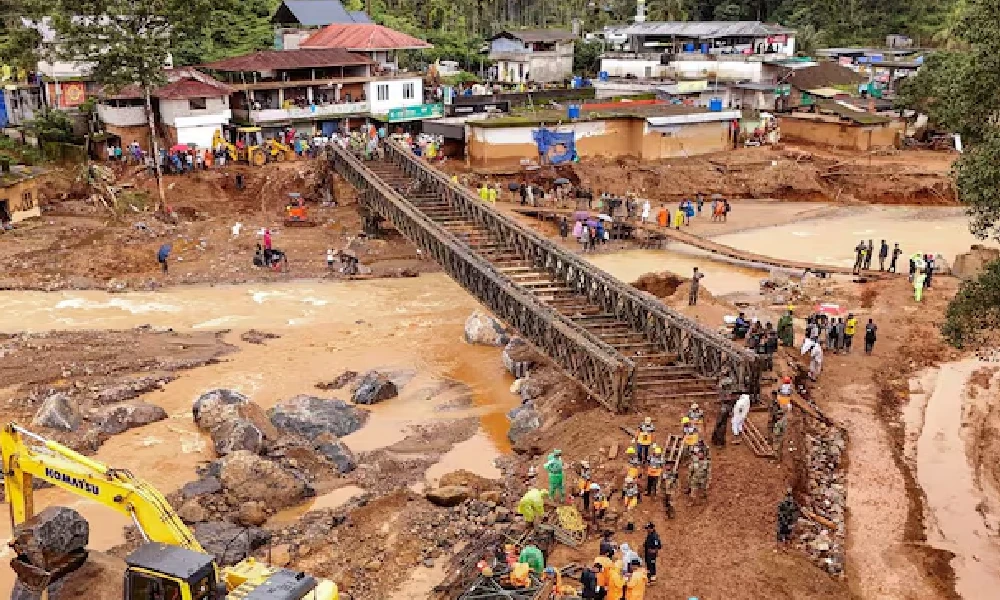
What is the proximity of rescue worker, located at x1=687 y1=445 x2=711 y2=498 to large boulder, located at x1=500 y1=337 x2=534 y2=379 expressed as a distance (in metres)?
9.03

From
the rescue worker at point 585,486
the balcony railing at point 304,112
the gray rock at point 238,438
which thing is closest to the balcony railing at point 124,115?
the balcony railing at point 304,112

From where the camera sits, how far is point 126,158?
1716 inches

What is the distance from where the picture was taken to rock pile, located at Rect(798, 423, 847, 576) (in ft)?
49.5

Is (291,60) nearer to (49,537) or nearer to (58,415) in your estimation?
(58,415)

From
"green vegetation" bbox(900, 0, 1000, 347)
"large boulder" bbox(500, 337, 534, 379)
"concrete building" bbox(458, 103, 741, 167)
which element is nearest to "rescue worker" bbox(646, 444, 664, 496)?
"green vegetation" bbox(900, 0, 1000, 347)

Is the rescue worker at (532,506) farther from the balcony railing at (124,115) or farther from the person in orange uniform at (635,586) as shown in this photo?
the balcony railing at (124,115)

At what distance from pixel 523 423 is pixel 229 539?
769 centimetres

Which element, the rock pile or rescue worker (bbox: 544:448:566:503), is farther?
rescue worker (bbox: 544:448:566:503)

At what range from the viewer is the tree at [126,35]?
123 ft

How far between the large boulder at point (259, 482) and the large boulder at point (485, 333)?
34.2ft

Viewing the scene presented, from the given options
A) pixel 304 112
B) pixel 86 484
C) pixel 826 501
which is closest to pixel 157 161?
pixel 304 112

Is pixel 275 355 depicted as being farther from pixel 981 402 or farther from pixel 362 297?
pixel 981 402

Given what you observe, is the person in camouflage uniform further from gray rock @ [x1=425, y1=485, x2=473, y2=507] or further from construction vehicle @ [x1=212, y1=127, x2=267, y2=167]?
construction vehicle @ [x1=212, y1=127, x2=267, y2=167]

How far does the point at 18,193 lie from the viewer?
123 feet
